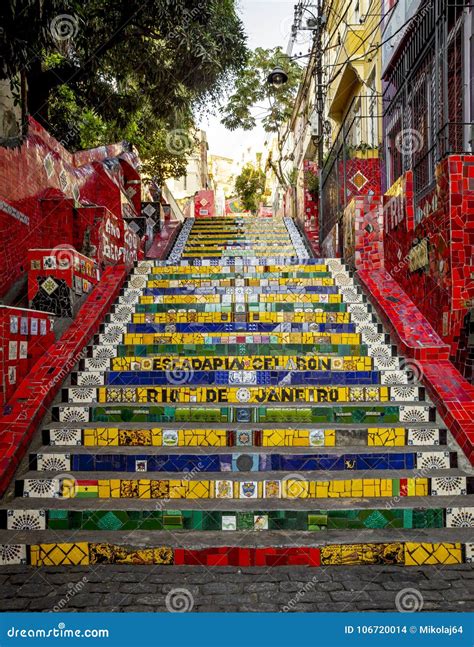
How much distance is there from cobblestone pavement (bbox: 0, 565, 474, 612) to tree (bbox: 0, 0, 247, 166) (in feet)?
19.0

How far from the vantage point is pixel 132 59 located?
1052cm

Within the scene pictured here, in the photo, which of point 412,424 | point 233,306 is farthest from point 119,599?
point 233,306

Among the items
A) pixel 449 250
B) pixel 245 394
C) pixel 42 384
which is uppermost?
pixel 449 250

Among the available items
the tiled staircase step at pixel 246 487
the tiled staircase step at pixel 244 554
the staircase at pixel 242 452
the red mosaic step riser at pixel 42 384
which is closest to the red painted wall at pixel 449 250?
the staircase at pixel 242 452

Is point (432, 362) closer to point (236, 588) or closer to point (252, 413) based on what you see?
point (252, 413)

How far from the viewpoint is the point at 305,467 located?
13.1 feet

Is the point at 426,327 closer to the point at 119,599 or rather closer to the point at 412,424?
the point at 412,424

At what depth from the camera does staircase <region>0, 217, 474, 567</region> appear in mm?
3295

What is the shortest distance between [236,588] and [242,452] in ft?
3.92

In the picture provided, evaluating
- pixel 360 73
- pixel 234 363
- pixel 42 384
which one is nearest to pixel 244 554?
pixel 234 363

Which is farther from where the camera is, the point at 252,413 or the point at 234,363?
the point at 234,363

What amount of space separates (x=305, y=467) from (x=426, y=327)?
7.57 ft

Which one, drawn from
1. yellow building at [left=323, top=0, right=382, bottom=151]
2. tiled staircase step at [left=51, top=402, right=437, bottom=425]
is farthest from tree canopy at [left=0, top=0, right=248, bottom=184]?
tiled staircase step at [left=51, top=402, right=437, bottom=425]

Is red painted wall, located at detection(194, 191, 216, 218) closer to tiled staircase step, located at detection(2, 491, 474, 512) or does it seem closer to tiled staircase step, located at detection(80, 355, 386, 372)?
tiled staircase step, located at detection(80, 355, 386, 372)
